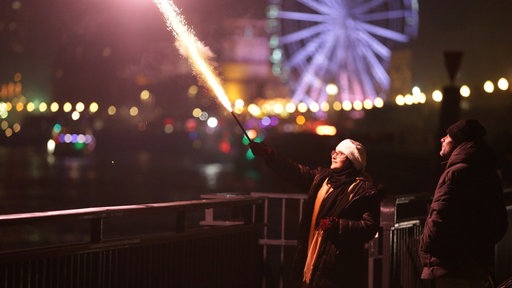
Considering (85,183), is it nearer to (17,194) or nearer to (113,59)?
(17,194)

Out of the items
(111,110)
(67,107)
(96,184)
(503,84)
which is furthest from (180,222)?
(67,107)

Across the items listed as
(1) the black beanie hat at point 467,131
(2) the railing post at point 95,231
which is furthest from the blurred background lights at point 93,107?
(1) the black beanie hat at point 467,131

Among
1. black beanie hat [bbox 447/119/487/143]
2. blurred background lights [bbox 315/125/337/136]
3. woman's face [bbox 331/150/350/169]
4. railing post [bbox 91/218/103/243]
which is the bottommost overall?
railing post [bbox 91/218/103/243]

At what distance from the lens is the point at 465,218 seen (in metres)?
5.05

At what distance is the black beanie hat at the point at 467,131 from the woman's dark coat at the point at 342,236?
595 mm

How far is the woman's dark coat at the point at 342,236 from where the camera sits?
5180 millimetres

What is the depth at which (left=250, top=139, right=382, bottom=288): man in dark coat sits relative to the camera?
518cm

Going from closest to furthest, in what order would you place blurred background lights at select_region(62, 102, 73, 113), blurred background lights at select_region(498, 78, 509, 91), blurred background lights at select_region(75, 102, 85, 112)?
blurred background lights at select_region(498, 78, 509, 91) → blurred background lights at select_region(75, 102, 85, 112) → blurred background lights at select_region(62, 102, 73, 113)

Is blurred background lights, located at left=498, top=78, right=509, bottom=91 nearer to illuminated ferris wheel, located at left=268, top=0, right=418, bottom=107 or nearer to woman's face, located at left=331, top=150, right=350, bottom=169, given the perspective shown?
illuminated ferris wheel, located at left=268, top=0, right=418, bottom=107

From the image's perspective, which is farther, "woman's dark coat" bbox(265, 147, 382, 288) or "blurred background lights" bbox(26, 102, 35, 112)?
"blurred background lights" bbox(26, 102, 35, 112)

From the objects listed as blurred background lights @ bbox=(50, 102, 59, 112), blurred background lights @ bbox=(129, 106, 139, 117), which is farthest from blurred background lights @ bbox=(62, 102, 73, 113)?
blurred background lights @ bbox=(129, 106, 139, 117)

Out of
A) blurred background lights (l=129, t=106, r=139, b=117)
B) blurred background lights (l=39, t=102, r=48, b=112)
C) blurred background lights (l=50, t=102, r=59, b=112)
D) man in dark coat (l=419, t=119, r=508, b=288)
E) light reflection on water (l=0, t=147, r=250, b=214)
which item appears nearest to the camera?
man in dark coat (l=419, t=119, r=508, b=288)

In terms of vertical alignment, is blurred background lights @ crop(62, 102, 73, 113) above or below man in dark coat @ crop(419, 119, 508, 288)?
above

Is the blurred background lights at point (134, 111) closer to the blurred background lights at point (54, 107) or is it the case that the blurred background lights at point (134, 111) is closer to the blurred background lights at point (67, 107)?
the blurred background lights at point (67, 107)
